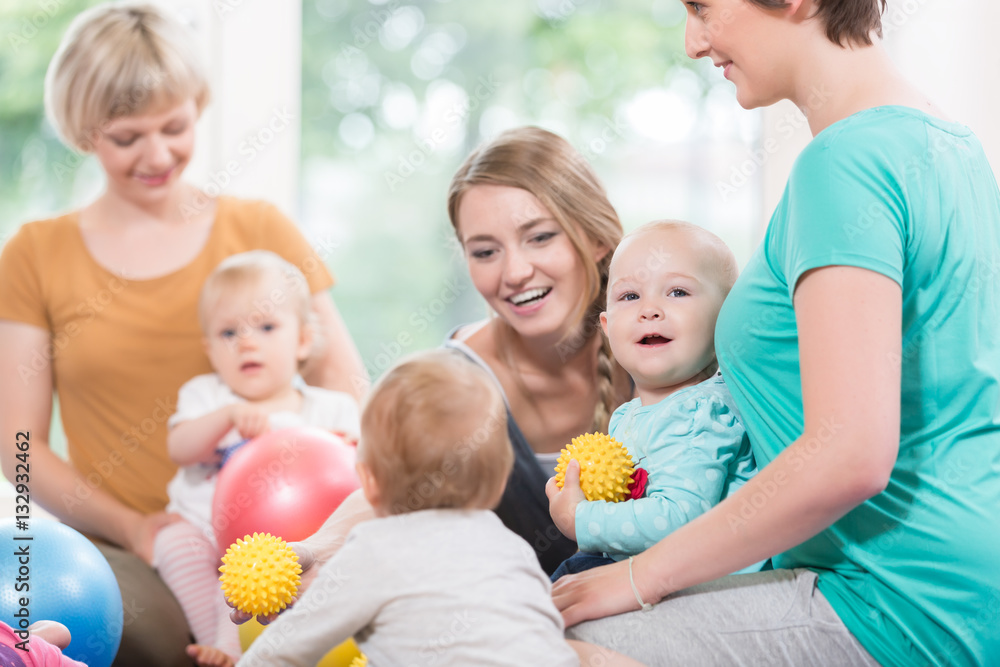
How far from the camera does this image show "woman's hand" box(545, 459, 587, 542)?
1114mm

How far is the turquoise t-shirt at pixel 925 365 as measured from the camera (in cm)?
90

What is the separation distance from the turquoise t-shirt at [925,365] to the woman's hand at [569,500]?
323mm

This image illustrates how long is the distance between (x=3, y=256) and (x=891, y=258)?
1938 millimetres

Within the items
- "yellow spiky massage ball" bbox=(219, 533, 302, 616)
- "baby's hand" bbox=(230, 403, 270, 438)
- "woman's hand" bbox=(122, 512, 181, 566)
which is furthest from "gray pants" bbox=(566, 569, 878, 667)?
"woman's hand" bbox=(122, 512, 181, 566)

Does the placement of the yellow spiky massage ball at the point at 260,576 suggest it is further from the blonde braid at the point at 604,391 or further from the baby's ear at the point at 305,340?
the baby's ear at the point at 305,340

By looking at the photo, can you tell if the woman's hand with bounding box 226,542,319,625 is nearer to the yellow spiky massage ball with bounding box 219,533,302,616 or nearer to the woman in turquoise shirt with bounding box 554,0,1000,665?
the yellow spiky massage ball with bounding box 219,533,302,616

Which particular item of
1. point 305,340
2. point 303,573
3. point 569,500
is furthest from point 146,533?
point 569,500

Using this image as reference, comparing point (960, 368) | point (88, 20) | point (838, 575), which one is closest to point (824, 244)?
point (960, 368)

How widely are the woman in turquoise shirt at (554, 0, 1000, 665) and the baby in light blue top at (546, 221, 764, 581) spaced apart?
0.07m

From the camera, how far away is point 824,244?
88 cm

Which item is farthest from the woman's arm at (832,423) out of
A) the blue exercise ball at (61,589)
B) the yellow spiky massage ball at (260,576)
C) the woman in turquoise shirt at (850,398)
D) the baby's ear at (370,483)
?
the blue exercise ball at (61,589)

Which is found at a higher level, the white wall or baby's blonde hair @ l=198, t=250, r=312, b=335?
the white wall

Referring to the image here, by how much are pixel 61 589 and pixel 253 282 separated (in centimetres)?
77

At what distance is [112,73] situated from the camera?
6.20ft
